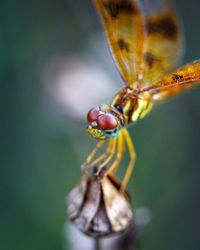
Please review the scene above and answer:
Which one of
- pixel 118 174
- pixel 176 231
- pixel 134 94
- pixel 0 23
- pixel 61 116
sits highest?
pixel 0 23

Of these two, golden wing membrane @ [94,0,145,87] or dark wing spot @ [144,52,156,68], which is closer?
golden wing membrane @ [94,0,145,87]

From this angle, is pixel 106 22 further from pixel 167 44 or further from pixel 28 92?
pixel 28 92

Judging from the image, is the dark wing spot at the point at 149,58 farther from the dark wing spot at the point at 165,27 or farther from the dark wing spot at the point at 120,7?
the dark wing spot at the point at 120,7

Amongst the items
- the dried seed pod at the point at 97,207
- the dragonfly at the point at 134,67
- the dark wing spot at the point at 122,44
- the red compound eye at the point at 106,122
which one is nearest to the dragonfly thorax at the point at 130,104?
the dragonfly at the point at 134,67

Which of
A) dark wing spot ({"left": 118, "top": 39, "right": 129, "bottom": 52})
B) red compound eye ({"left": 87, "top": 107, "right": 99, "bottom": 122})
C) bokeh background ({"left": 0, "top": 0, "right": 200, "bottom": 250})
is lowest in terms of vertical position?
bokeh background ({"left": 0, "top": 0, "right": 200, "bottom": 250})

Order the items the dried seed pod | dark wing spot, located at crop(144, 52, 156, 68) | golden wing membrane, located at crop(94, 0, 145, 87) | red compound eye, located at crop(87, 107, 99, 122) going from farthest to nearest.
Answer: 1. dark wing spot, located at crop(144, 52, 156, 68)
2. golden wing membrane, located at crop(94, 0, 145, 87)
3. red compound eye, located at crop(87, 107, 99, 122)
4. the dried seed pod

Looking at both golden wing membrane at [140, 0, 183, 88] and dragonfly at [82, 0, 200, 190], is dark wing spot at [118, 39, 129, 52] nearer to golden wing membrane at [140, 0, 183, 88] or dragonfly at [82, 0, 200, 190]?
dragonfly at [82, 0, 200, 190]

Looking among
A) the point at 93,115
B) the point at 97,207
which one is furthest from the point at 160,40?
the point at 97,207

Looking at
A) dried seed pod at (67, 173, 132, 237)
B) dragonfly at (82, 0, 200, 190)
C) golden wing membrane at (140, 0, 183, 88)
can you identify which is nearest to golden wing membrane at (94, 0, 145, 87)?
dragonfly at (82, 0, 200, 190)

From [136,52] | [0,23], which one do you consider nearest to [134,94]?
[136,52]
